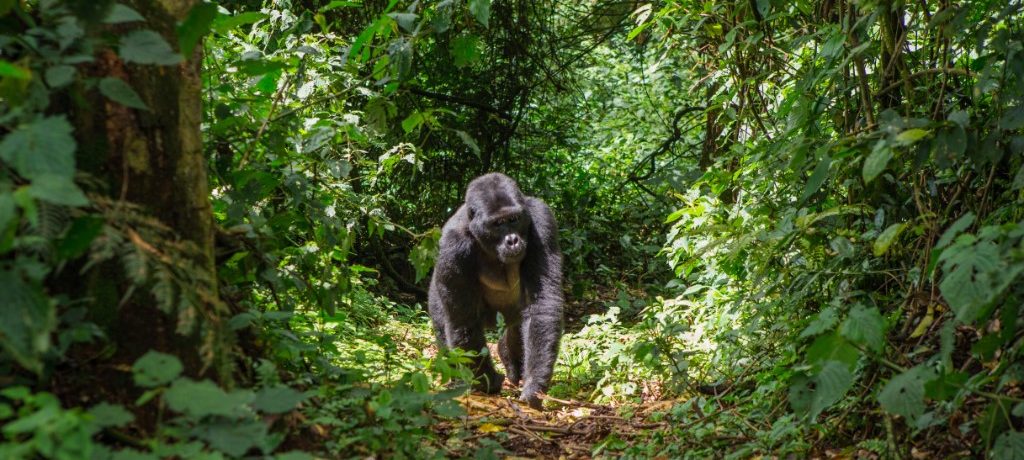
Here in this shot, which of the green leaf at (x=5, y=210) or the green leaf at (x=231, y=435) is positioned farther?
the green leaf at (x=231, y=435)

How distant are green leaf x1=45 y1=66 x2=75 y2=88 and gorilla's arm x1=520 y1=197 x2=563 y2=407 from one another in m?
3.92

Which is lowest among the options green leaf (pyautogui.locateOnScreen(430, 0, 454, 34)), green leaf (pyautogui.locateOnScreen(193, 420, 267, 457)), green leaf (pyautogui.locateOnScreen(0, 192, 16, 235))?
green leaf (pyautogui.locateOnScreen(193, 420, 267, 457))

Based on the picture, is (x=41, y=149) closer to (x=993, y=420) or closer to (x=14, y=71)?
(x=14, y=71)

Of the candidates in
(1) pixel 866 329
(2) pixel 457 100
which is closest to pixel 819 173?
(1) pixel 866 329

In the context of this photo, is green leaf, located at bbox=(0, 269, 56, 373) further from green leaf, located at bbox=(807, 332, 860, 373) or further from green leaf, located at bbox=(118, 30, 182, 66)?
green leaf, located at bbox=(807, 332, 860, 373)

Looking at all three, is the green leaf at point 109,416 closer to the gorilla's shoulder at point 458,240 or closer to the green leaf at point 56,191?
the green leaf at point 56,191

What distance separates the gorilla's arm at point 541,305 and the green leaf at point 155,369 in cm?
370

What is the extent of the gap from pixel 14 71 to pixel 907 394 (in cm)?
222

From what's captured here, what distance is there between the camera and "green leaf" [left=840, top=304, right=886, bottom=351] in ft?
7.86

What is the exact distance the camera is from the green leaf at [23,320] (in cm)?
155

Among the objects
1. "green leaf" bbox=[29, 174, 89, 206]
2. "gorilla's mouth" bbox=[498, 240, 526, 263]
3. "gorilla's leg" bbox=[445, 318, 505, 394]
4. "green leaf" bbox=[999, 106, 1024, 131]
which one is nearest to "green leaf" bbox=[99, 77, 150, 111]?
"green leaf" bbox=[29, 174, 89, 206]

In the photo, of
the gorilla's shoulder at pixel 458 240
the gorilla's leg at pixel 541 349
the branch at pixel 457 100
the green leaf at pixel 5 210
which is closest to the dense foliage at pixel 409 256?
the green leaf at pixel 5 210

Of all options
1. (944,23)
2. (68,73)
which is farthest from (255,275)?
(944,23)

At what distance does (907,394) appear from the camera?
2322 mm
